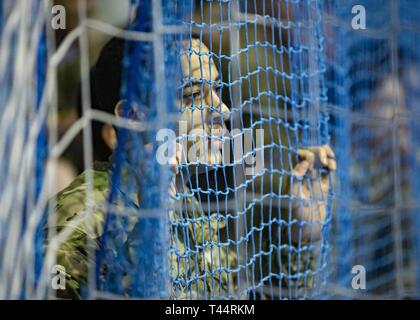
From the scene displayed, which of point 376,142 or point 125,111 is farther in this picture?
point 376,142

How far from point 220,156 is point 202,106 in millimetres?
91

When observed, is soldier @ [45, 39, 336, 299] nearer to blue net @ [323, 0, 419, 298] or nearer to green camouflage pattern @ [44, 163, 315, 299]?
green camouflage pattern @ [44, 163, 315, 299]

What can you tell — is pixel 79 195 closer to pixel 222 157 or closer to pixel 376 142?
pixel 222 157

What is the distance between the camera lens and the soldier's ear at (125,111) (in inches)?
49.8

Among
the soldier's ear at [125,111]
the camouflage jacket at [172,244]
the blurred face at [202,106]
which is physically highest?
the blurred face at [202,106]

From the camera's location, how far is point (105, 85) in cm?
135

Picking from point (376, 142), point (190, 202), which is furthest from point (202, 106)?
point (376, 142)

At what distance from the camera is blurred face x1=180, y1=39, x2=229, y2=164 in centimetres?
142

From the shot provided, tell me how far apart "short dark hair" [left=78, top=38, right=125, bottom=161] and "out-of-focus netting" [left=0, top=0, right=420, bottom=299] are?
0.5 inches

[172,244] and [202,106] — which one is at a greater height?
[202,106]

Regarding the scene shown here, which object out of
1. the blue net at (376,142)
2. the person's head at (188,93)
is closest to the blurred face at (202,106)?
the person's head at (188,93)

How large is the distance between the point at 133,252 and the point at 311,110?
1.92 ft

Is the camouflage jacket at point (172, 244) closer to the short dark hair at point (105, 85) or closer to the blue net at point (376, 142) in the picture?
the short dark hair at point (105, 85)
